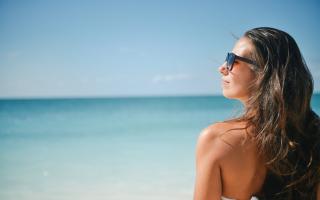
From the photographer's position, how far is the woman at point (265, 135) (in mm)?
1468

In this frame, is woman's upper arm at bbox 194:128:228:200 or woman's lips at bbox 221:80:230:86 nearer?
woman's upper arm at bbox 194:128:228:200

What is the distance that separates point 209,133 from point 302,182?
0.51 m

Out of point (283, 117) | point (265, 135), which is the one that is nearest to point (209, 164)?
point (265, 135)

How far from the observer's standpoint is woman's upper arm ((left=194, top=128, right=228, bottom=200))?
1448mm

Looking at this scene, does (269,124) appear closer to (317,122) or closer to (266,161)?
(266,161)

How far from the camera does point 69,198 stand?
5.97 meters

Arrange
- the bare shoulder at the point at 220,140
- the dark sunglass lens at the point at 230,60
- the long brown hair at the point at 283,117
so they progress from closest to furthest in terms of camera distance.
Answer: the bare shoulder at the point at 220,140, the long brown hair at the point at 283,117, the dark sunglass lens at the point at 230,60

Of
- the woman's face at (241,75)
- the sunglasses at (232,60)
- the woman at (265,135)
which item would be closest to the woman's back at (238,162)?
the woman at (265,135)

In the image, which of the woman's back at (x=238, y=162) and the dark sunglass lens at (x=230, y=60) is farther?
the dark sunglass lens at (x=230, y=60)

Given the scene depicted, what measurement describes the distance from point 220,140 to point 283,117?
313 millimetres

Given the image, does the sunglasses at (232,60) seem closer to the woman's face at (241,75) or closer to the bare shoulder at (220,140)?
the woman's face at (241,75)

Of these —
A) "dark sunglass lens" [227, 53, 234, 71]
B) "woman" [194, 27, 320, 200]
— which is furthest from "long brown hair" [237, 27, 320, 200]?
"dark sunglass lens" [227, 53, 234, 71]

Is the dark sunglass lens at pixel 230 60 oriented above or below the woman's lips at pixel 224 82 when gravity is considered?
above

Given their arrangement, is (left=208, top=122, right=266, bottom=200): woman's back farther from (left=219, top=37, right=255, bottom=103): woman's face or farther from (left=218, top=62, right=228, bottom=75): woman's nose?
(left=218, top=62, right=228, bottom=75): woman's nose
